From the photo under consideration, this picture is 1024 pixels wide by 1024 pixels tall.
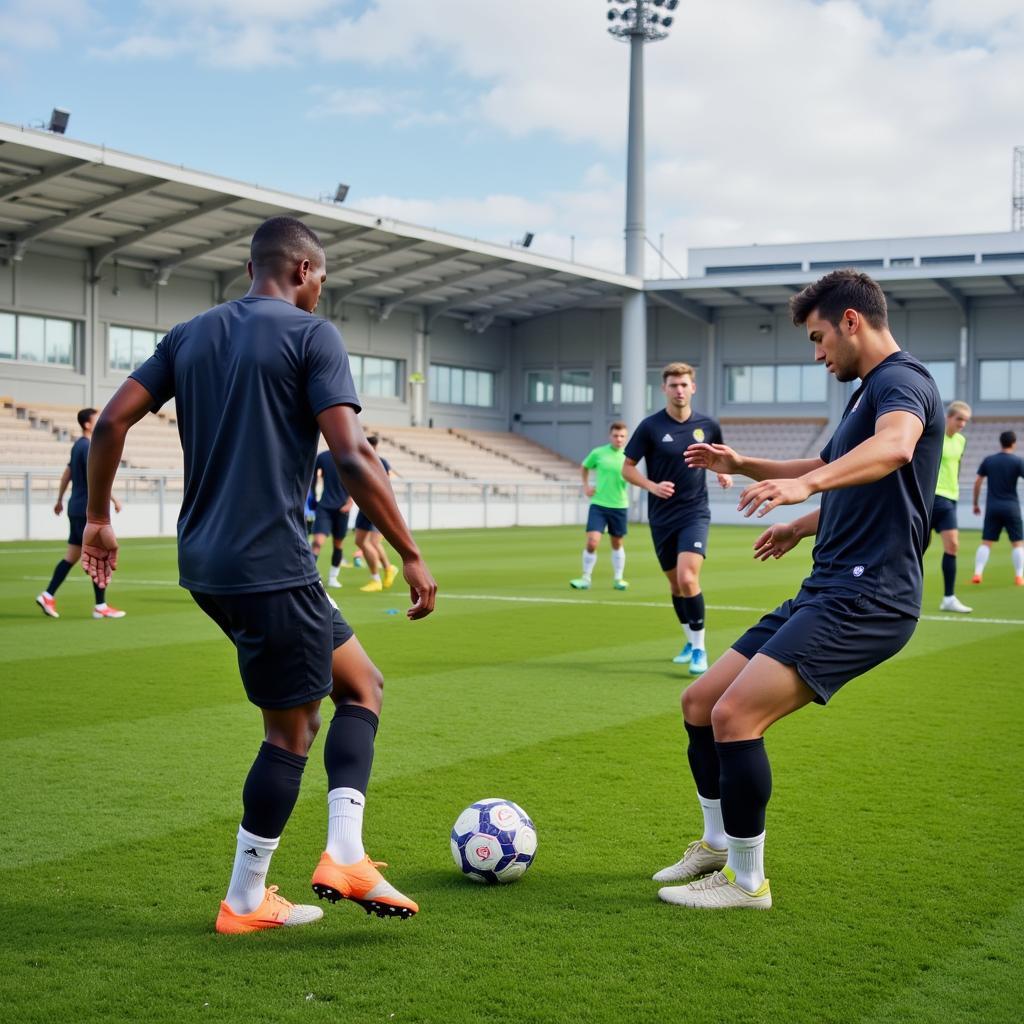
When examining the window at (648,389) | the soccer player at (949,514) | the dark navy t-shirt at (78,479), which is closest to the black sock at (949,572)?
the soccer player at (949,514)

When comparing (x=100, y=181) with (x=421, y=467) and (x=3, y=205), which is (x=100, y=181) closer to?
(x=3, y=205)

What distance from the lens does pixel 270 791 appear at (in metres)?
3.84

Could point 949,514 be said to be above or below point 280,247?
below

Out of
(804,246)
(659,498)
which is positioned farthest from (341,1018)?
(804,246)

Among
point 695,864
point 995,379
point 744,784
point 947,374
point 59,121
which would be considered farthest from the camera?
point 947,374

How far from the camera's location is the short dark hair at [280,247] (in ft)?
12.9

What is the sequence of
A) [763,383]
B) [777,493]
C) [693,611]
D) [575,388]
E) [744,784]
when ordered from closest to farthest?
1. [777,493]
2. [744,784]
3. [693,611]
4. [763,383]
5. [575,388]

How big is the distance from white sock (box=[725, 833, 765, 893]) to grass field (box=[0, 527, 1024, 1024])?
0.10 meters

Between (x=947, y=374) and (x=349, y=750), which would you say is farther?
(x=947, y=374)

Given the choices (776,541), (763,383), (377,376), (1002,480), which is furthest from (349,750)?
(763,383)

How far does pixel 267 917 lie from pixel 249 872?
0.56 feet

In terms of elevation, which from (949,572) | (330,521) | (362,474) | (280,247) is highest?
(280,247)

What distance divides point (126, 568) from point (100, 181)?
1416cm

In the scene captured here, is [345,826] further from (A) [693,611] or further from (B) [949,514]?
(B) [949,514]
